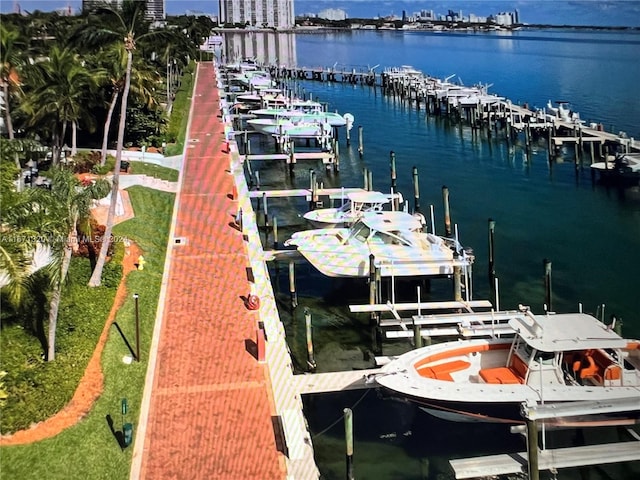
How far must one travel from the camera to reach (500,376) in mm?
22078

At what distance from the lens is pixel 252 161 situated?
6462 cm

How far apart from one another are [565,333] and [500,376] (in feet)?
8.29

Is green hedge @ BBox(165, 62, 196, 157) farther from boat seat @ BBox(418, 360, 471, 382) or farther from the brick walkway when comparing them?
boat seat @ BBox(418, 360, 471, 382)

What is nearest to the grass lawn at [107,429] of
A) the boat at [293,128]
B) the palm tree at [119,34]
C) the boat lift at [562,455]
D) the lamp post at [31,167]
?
the palm tree at [119,34]

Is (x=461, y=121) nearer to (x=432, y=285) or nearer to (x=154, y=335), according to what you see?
(x=432, y=285)

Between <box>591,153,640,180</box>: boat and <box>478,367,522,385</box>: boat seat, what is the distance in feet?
124

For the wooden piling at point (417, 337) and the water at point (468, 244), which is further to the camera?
the wooden piling at point (417, 337)

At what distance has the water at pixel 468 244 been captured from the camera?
21.8m

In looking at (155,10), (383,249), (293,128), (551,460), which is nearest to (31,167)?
(383,249)

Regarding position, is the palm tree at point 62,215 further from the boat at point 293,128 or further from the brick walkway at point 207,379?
the boat at point 293,128

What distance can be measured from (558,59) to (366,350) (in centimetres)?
16920

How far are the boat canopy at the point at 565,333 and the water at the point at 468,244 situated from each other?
3.39 meters

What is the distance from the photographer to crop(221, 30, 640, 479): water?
21781 mm

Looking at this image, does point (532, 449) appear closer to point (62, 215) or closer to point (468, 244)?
point (62, 215)
